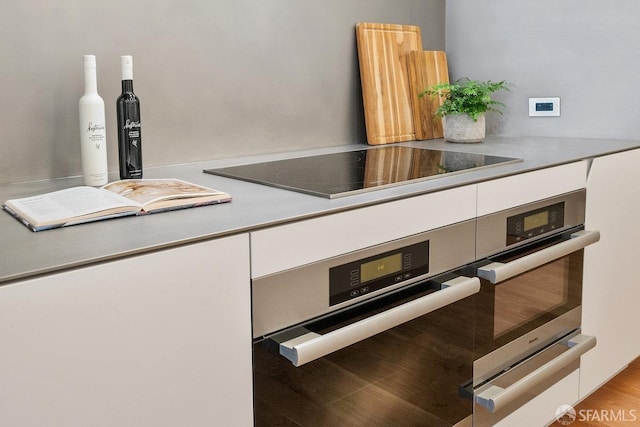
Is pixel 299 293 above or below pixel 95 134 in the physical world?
below

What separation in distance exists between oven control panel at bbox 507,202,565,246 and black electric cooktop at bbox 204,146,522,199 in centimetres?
15

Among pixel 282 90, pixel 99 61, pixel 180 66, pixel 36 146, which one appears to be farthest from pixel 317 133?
pixel 36 146

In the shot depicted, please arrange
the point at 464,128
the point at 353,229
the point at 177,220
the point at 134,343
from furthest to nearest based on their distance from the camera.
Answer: the point at 464,128 → the point at 353,229 → the point at 177,220 → the point at 134,343

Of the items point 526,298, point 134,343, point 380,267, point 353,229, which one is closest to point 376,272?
point 380,267

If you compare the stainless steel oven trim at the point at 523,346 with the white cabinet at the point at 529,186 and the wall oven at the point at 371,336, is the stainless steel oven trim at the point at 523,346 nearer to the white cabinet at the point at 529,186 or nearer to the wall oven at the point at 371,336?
the wall oven at the point at 371,336

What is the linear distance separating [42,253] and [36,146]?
2.25 feet

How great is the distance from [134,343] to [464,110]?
4.96 ft

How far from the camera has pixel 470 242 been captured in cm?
150

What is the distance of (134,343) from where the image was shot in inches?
36.0

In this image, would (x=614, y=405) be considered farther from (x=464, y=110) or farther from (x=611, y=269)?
(x=464, y=110)

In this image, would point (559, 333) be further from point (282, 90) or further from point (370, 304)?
point (282, 90)

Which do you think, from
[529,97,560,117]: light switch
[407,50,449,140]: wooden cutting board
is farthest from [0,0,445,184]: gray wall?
[529,97,560,117]: light switch

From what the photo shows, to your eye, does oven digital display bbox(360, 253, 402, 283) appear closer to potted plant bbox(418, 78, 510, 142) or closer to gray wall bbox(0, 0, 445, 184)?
gray wall bbox(0, 0, 445, 184)

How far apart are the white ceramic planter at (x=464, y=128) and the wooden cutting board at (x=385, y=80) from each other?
0.16 m
